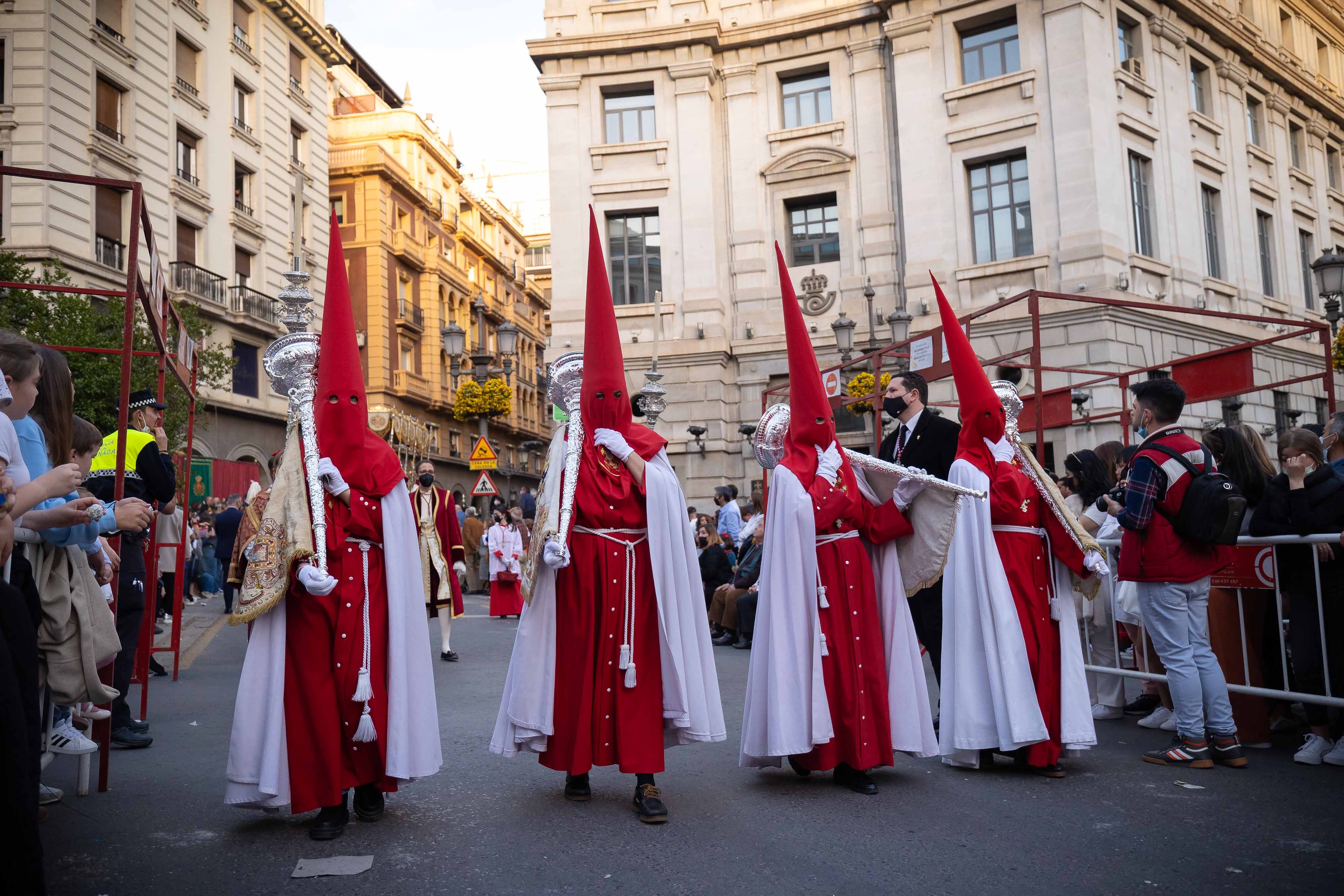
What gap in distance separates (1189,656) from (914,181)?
19934 mm

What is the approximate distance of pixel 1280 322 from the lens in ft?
30.1

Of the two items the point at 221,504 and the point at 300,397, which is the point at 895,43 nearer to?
the point at 221,504

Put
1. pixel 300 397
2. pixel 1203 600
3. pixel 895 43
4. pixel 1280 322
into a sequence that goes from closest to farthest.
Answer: pixel 300 397, pixel 1203 600, pixel 1280 322, pixel 895 43

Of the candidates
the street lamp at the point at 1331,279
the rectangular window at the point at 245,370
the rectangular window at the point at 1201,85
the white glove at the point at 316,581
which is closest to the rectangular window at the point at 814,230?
the rectangular window at the point at 1201,85

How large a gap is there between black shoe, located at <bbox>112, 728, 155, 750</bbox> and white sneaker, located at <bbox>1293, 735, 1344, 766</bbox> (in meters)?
6.65

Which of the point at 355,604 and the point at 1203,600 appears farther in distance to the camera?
the point at 1203,600

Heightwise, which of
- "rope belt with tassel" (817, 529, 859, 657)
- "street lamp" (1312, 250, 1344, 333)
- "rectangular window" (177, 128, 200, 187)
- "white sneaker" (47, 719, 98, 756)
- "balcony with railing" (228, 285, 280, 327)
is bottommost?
"white sneaker" (47, 719, 98, 756)

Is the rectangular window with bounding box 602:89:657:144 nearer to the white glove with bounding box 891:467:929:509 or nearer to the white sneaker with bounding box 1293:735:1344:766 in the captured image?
the white glove with bounding box 891:467:929:509

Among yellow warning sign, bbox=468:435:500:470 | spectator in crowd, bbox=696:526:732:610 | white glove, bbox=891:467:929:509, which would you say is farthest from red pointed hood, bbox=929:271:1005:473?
yellow warning sign, bbox=468:435:500:470

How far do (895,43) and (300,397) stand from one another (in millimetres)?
22656

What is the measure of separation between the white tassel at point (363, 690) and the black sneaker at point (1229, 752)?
14.6 feet

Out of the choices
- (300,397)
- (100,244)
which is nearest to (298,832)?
(300,397)

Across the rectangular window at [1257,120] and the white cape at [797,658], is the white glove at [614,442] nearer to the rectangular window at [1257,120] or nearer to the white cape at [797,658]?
the white cape at [797,658]

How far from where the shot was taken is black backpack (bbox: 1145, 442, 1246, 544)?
564cm
